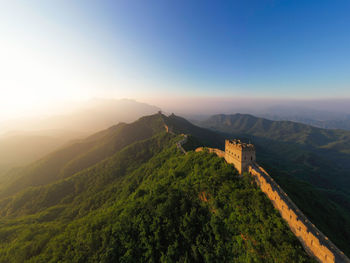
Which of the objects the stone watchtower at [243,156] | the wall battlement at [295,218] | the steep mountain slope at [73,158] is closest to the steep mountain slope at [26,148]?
the steep mountain slope at [73,158]

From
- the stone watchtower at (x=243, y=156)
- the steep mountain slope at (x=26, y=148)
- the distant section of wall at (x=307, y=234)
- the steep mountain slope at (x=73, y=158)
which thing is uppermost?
the stone watchtower at (x=243, y=156)

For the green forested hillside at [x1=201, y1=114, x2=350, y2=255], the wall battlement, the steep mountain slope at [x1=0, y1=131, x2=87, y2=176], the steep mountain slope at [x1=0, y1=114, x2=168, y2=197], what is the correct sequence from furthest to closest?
1. the steep mountain slope at [x1=0, y1=131, x2=87, y2=176]
2. the steep mountain slope at [x1=0, y1=114, x2=168, y2=197]
3. the green forested hillside at [x1=201, y1=114, x2=350, y2=255]
4. the wall battlement

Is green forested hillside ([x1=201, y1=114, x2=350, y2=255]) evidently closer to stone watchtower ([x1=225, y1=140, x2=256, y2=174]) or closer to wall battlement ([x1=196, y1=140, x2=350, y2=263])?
wall battlement ([x1=196, y1=140, x2=350, y2=263])

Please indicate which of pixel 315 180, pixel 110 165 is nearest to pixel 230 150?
pixel 110 165

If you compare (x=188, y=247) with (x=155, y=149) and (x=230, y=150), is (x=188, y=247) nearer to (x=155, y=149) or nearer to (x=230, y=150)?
(x=230, y=150)

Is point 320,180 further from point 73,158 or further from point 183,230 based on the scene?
point 73,158

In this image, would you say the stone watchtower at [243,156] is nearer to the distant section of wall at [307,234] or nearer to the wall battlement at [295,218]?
the wall battlement at [295,218]

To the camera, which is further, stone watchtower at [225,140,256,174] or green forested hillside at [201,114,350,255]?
green forested hillside at [201,114,350,255]

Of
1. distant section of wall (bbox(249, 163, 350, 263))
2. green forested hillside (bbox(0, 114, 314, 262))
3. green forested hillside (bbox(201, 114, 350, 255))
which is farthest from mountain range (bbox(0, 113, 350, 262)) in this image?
distant section of wall (bbox(249, 163, 350, 263))
